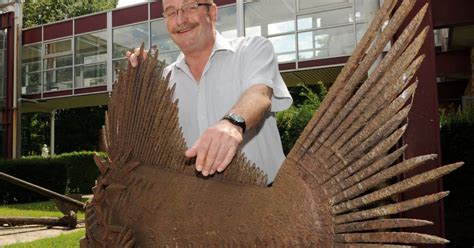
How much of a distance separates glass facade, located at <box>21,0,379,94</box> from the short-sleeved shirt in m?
7.29

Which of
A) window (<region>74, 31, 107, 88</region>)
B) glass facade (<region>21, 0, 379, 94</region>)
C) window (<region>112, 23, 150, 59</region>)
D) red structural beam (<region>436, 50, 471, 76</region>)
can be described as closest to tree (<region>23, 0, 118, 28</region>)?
glass facade (<region>21, 0, 379, 94</region>)

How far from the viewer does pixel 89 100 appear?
17.0m

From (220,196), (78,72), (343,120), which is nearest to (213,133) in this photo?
(220,196)

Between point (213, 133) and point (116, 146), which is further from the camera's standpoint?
point (116, 146)

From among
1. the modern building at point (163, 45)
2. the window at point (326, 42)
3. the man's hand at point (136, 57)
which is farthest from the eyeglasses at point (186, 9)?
the window at point (326, 42)

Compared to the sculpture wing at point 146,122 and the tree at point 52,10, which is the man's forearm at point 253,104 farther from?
the tree at point 52,10

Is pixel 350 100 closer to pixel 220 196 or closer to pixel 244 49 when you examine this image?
pixel 220 196

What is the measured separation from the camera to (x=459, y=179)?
4.96 m

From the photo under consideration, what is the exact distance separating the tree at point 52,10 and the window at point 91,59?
15151mm

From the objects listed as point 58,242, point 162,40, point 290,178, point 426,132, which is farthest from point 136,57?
point 162,40

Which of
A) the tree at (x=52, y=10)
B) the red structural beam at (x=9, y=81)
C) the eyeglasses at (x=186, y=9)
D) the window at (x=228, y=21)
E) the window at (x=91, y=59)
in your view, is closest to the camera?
the eyeglasses at (x=186, y=9)

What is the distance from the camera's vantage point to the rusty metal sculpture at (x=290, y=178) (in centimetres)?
101

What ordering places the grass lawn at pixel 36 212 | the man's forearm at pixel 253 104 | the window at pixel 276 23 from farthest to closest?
the window at pixel 276 23 < the grass lawn at pixel 36 212 < the man's forearm at pixel 253 104

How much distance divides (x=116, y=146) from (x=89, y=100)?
644 inches
